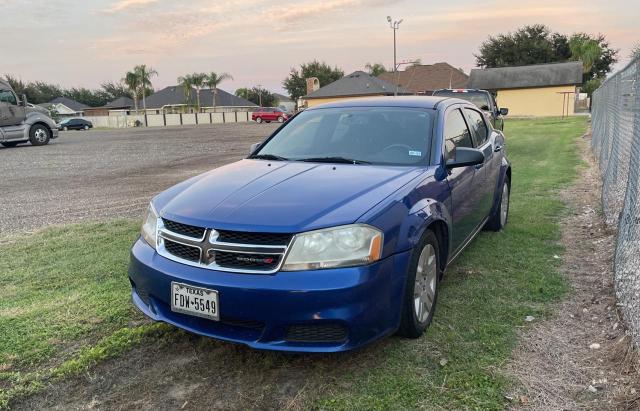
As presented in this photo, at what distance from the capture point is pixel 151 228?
3.32m

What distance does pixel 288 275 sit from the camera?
8.71ft

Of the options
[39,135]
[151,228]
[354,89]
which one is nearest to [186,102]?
[354,89]

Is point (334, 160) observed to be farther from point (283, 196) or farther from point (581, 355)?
point (581, 355)

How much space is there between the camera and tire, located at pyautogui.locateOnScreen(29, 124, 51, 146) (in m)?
22.0

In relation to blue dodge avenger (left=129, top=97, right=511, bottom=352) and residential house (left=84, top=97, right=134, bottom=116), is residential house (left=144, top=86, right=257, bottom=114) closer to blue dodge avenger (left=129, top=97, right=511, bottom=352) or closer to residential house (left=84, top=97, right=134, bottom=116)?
residential house (left=84, top=97, right=134, bottom=116)

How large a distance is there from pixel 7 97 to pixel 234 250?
2135cm

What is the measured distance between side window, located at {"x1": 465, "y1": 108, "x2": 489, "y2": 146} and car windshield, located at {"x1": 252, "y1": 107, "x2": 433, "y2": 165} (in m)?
1.10

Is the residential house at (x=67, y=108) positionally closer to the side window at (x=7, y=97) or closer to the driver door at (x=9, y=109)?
the driver door at (x=9, y=109)

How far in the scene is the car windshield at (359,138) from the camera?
392 cm

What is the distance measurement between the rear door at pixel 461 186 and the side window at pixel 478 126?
0.84ft

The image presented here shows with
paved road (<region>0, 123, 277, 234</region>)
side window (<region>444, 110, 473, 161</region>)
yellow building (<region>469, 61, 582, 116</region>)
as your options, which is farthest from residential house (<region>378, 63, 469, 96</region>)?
side window (<region>444, 110, 473, 161</region>)

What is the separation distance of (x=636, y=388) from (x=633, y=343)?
0.42 metres

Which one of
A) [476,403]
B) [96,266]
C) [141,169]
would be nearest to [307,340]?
[476,403]

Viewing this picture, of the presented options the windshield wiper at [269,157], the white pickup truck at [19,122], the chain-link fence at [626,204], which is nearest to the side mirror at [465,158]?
the windshield wiper at [269,157]
